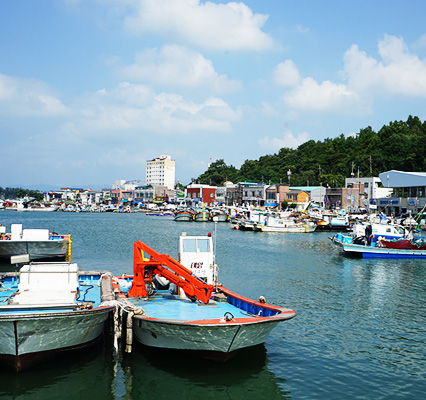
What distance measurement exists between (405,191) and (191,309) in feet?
285

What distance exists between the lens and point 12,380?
11.9 meters

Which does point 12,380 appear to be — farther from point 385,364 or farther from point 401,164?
point 401,164

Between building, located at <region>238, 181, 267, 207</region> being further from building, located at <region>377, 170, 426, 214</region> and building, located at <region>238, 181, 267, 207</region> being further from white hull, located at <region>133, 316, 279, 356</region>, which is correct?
white hull, located at <region>133, 316, 279, 356</region>

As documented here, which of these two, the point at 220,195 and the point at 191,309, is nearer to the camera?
the point at 191,309

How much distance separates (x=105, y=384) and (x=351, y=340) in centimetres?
913

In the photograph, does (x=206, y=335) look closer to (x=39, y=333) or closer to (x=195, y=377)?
(x=195, y=377)

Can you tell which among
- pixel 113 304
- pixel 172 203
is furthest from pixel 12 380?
pixel 172 203

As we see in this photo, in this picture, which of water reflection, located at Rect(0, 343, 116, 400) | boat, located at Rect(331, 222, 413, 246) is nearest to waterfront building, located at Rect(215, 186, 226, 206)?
boat, located at Rect(331, 222, 413, 246)

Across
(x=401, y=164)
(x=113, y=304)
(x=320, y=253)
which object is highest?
(x=401, y=164)

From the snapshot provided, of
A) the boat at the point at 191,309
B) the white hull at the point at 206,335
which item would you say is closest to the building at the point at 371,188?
the boat at the point at 191,309

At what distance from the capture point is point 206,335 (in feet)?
39.8

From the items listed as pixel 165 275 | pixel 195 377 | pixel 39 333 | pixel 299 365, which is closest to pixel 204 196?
pixel 165 275

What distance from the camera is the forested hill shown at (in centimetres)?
11062

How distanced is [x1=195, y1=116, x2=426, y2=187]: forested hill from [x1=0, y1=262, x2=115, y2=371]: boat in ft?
342
